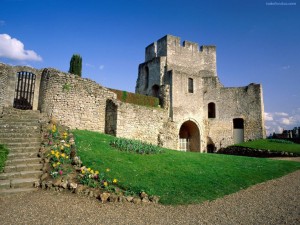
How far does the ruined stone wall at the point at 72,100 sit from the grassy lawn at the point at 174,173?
3705 mm

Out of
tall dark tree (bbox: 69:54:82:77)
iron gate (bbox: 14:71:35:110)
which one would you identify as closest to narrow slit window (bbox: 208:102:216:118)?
tall dark tree (bbox: 69:54:82:77)

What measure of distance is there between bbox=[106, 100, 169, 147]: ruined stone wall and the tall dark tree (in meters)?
3.46

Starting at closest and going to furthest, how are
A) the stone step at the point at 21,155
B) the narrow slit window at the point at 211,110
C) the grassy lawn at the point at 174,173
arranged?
the grassy lawn at the point at 174,173
the stone step at the point at 21,155
the narrow slit window at the point at 211,110

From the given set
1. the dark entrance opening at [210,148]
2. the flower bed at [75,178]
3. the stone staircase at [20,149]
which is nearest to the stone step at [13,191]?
the stone staircase at [20,149]

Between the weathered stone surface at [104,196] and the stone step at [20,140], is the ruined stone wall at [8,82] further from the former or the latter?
the weathered stone surface at [104,196]

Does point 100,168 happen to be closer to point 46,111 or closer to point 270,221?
point 270,221

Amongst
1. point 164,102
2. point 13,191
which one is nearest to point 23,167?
point 13,191

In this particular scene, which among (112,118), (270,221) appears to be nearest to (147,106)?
(112,118)

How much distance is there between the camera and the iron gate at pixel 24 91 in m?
13.1

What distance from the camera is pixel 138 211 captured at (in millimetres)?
5008

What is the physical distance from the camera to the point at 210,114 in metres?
25.5

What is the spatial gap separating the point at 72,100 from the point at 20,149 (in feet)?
18.7

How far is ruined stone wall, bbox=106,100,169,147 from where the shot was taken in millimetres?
14156

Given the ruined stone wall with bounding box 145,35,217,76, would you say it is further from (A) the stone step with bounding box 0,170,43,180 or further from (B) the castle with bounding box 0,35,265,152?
(A) the stone step with bounding box 0,170,43,180
